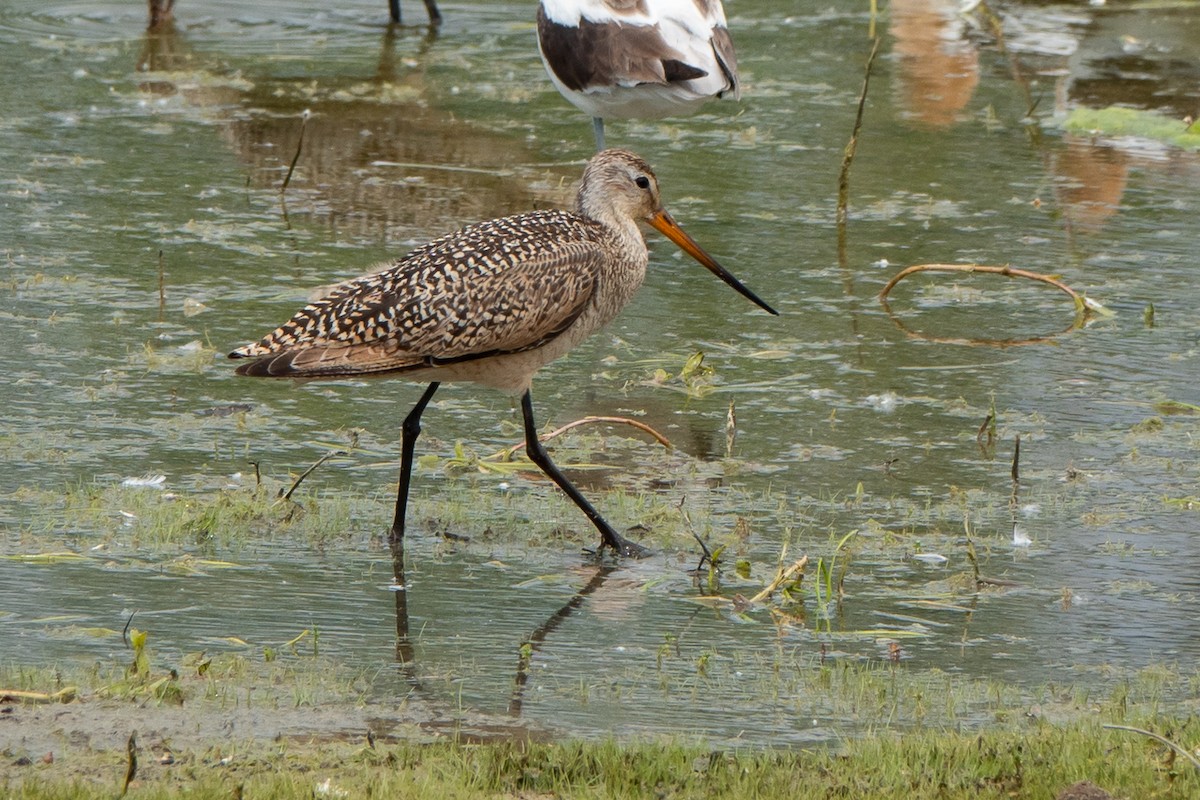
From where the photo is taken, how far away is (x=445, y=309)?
5812mm

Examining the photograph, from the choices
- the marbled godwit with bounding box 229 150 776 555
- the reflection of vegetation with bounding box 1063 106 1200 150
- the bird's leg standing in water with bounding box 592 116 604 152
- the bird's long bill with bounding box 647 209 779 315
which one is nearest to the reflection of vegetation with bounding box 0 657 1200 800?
the marbled godwit with bounding box 229 150 776 555

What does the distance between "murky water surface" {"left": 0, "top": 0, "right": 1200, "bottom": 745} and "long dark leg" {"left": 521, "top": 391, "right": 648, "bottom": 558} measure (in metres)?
0.13

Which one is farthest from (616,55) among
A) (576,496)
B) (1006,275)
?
(576,496)

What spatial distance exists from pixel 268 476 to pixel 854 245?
395cm

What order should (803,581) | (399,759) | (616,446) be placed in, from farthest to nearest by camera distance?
(616,446) < (803,581) < (399,759)

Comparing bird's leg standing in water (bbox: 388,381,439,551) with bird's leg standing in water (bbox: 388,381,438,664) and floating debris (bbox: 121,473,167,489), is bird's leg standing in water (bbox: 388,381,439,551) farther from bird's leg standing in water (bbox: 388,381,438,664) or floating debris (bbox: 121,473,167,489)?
floating debris (bbox: 121,473,167,489)

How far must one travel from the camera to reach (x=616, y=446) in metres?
6.80

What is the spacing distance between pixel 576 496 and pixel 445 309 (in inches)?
28.4

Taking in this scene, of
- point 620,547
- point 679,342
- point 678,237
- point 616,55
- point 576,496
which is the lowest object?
point 679,342

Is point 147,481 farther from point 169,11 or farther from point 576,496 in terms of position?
point 169,11

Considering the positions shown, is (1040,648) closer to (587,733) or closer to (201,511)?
(587,733)

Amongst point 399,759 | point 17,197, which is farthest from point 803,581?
point 17,197

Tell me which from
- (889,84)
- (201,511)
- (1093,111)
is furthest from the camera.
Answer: (889,84)

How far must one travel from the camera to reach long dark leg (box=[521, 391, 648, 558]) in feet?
18.9
